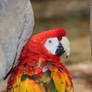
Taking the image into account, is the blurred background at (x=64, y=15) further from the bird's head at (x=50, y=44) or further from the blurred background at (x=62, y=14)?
the bird's head at (x=50, y=44)

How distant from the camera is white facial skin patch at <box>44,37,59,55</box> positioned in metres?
0.80

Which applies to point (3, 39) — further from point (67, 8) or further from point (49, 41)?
point (67, 8)

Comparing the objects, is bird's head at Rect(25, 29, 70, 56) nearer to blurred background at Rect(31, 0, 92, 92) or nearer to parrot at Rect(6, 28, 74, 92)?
parrot at Rect(6, 28, 74, 92)

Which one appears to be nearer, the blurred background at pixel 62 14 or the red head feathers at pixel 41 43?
the red head feathers at pixel 41 43

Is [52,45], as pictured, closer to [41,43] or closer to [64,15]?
[41,43]

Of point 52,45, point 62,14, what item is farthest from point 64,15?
point 52,45

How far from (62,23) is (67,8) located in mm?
261

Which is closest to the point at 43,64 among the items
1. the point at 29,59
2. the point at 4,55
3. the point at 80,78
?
the point at 29,59

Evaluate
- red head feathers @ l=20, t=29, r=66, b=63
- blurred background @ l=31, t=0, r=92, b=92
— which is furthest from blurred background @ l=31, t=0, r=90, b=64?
red head feathers @ l=20, t=29, r=66, b=63

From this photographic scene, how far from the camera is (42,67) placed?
0.78 metres

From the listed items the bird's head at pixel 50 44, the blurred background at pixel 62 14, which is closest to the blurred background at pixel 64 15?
the blurred background at pixel 62 14

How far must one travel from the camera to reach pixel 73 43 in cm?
275

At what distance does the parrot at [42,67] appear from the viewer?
0.77 meters

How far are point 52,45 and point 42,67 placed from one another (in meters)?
0.10
